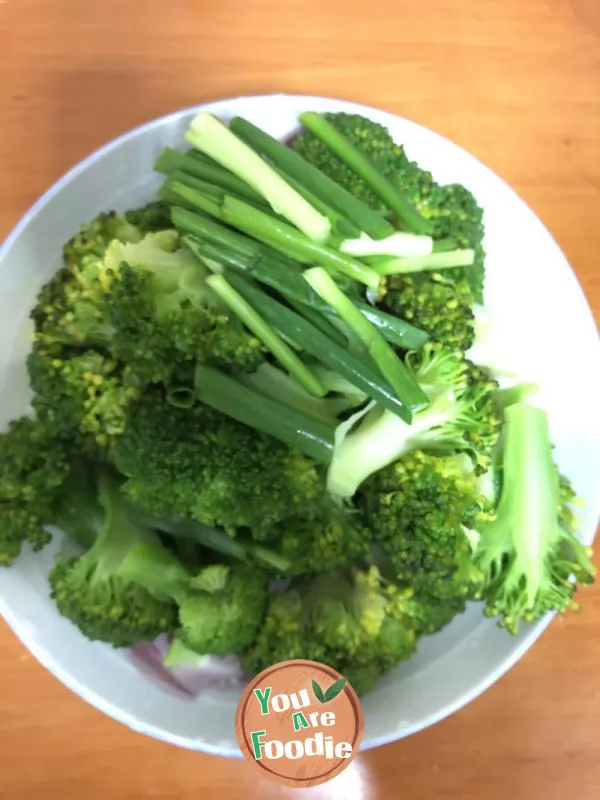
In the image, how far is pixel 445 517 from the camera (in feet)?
2.66

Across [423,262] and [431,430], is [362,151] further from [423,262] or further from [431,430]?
[431,430]

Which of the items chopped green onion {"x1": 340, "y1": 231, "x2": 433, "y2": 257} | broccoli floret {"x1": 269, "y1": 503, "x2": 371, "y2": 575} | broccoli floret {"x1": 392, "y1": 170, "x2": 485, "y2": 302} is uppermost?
broccoli floret {"x1": 392, "y1": 170, "x2": 485, "y2": 302}

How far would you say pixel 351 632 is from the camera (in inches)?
34.1

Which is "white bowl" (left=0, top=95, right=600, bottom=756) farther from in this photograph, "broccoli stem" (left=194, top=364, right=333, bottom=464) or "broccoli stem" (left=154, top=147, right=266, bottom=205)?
"broccoli stem" (left=194, top=364, right=333, bottom=464)

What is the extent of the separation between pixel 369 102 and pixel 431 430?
55cm

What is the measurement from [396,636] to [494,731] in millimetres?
281

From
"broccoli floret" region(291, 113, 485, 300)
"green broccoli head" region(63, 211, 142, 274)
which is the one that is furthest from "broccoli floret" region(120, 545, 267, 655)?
"broccoli floret" region(291, 113, 485, 300)

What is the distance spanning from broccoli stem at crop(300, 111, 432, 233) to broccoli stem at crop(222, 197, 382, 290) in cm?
9

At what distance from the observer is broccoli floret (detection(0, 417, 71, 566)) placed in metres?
0.85

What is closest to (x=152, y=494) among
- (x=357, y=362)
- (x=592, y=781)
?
(x=357, y=362)

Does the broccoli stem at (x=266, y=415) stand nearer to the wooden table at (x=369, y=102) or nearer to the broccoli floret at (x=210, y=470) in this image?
the broccoli floret at (x=210, y=470)

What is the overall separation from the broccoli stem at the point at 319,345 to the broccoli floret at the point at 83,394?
0.18 m

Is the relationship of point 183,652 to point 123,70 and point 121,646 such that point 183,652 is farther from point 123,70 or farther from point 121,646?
point 123,70

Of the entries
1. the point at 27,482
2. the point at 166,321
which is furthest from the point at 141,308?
the point at 27,482
